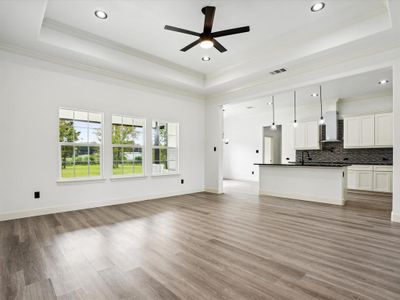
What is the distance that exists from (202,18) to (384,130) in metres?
6.71

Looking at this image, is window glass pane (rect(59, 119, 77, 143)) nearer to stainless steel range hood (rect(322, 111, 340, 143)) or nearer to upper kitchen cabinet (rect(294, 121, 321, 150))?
upper kitchen cabinet (rect(294, 121, 321, 150))

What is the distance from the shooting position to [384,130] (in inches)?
259

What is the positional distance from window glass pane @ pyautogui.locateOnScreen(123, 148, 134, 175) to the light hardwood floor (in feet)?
4.35

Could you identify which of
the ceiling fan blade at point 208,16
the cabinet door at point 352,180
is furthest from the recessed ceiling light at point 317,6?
the cabinet door at point 352,180

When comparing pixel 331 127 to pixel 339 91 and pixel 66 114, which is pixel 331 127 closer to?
pixel 339 91

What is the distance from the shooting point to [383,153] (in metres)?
6.91

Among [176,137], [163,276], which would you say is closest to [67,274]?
[163,276]

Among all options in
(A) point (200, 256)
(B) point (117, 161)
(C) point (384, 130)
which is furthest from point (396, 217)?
(B) point (117, 161)

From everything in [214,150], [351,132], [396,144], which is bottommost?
[214,150]

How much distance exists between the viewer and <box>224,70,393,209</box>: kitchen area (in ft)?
17.6

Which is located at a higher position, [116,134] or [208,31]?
[208,31]

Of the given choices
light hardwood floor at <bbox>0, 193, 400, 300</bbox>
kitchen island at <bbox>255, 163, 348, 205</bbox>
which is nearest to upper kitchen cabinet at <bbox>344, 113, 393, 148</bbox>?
kitchen island at <bbox>255, 163, 348, 205</bbox>

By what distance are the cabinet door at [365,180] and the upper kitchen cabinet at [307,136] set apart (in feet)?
5.22

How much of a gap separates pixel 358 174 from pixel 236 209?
513cm
